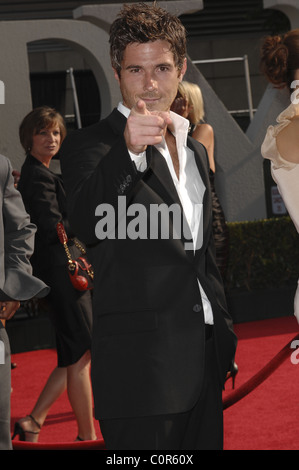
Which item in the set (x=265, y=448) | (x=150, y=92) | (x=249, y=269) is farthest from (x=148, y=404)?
(x=249, y=269)

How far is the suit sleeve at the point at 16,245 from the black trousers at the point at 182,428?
99 cm

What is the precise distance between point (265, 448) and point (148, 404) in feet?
8.35

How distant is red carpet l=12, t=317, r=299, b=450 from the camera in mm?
5059

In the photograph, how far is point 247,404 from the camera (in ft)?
19.7

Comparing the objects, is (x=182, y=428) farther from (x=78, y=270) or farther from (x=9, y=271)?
(x=78, y=270)

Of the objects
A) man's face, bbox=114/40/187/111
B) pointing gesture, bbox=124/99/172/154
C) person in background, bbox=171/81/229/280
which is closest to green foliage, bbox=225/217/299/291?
person in background, bbox=171/81/229/280

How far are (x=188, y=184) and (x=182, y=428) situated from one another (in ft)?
2.59

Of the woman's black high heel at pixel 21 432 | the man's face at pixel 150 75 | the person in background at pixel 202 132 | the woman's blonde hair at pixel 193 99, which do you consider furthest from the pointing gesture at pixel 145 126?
the woman's black high heel at pixel 21 432

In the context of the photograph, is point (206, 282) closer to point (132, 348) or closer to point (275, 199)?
point (132, 348)

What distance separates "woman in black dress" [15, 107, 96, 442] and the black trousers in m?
2.36

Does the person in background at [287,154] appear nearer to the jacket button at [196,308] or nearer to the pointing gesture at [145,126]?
the jacket button at [196,308]

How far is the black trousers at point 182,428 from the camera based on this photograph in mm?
2600

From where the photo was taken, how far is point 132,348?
2580mm

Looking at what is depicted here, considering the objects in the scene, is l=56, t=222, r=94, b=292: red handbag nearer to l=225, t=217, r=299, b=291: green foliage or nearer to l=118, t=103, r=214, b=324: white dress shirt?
l=118, t=103, r=214, b=324: white dress shirt
